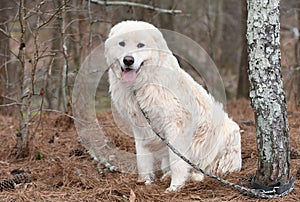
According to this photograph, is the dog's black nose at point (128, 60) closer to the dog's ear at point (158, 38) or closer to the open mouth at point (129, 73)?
the open mouth at point (129, 73)

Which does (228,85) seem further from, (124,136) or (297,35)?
(124,136)

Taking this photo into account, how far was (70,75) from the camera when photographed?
682 centimetres

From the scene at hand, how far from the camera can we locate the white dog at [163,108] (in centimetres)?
390

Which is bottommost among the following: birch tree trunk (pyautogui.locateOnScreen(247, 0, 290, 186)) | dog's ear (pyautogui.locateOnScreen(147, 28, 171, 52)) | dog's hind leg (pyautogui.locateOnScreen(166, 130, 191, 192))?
dog's hind leg (pyautogui.locateOnScreen(166, 130, 191, 192))

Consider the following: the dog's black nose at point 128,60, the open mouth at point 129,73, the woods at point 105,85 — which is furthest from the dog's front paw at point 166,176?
the dog's black nose at point 128,60

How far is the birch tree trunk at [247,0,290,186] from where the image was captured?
331cm

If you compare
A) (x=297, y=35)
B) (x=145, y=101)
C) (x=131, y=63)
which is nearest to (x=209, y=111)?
(x=145, y=101)

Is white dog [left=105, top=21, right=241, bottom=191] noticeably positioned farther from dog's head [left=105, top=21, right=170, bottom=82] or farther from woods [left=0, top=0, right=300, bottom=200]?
woods [left=0, top=0, right=300, bottom=200]

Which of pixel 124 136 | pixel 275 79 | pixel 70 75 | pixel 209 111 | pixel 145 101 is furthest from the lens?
pixel 70 75

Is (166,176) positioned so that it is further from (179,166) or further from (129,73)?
(129,73)

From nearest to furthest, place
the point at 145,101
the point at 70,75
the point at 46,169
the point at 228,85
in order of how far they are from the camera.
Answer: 1. the point at 145,101
2. the point at 46,169
3. the point at 70,75
4. the point at 228,85

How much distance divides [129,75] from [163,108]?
0.42 metres

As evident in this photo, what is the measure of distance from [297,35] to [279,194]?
243 inches

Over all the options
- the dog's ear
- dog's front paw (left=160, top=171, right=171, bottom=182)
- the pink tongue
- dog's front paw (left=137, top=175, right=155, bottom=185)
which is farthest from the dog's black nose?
dog's front paw (left=160, top=171, right=171, bottom=182)
